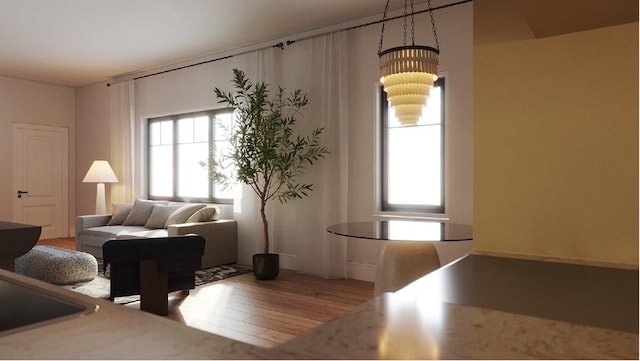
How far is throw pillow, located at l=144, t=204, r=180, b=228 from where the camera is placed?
580 centimetres

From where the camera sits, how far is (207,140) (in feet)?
20.8

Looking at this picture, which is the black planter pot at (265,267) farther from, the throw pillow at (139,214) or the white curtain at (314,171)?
the throw pillow at (139,214)

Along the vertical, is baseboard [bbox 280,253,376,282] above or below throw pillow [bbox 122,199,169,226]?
below

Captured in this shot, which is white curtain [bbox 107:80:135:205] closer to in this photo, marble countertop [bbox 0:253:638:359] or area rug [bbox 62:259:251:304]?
area rug [bbox 62:259:251:304]

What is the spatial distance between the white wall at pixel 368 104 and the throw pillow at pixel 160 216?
98 cm

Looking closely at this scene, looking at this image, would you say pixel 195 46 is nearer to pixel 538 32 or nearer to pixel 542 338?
pixel 538 32

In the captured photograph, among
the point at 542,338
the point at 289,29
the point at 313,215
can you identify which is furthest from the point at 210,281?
the point at 542,338

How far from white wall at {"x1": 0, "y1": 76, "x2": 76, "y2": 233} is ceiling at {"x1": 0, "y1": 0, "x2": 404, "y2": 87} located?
893mm

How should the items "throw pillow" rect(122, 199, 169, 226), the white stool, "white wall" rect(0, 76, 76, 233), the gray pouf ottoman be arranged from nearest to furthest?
the white stool, the gray pouf ottoman, "throw pillow" rect(122, 199, 169, 226), "white wall" rect(0, 76, 76, 233)

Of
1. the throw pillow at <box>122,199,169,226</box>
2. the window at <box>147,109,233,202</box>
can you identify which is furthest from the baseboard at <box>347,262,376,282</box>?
the throw pillow at <box>122,199,169,226</box>

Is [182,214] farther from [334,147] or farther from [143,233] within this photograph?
[334,147]

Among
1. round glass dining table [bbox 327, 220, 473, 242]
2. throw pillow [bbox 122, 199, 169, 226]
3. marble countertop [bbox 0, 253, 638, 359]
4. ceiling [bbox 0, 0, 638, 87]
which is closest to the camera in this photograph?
marble countertop [bbox 0, 253, 638, 359]

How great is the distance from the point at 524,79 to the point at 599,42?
0.66ft

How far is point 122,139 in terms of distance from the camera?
7.07m
